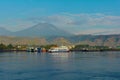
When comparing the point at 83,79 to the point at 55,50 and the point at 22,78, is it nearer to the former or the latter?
the point at 22,78

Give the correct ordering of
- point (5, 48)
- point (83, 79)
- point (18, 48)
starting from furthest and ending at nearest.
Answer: point (18, 48) → point (5, 48) → point (83, 79)

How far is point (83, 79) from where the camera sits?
2792 centimetres

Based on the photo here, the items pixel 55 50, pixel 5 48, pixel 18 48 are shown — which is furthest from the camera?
pixel 18 48

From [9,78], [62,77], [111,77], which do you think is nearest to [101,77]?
[111,77]

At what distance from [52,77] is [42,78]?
1.00 meters

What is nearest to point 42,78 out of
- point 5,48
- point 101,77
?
point 101,77

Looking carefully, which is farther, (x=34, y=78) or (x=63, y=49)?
(x=63, y=49)

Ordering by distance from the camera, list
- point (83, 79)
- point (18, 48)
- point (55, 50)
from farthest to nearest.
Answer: point (18, 48) < point (55, 50) < point (83, 79)

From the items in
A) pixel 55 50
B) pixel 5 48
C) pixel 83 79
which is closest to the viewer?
pixel 83 79

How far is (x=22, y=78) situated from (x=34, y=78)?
1016 mm

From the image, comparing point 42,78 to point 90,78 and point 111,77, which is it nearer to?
point 90,78

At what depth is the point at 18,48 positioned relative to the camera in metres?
142

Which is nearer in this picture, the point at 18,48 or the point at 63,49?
the point at 63,49

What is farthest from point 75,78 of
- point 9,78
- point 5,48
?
point 5,48
